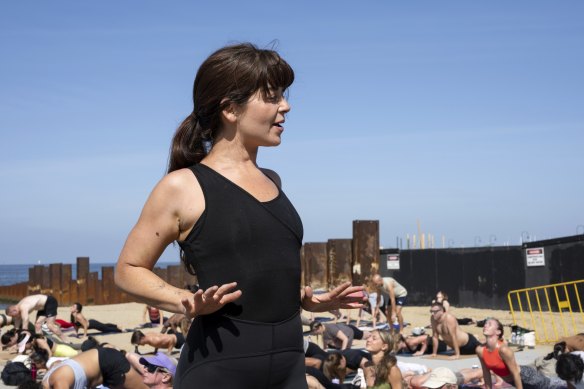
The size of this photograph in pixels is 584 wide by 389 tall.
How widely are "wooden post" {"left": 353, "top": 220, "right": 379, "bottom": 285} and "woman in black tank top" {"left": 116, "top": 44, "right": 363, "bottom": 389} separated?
48.6 ft

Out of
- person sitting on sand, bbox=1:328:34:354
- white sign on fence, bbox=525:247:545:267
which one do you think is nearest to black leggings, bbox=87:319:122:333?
person sitting on sand, bbox=1:328:34:354

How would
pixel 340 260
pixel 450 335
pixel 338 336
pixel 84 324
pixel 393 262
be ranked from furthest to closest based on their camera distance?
pixel 393 262
pixel 84 324
pixel 340 260
pixel 338 336
pixel 450 335

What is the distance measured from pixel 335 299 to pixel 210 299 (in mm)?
660

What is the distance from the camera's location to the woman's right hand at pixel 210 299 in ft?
7.04

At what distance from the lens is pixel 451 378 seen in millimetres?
9492

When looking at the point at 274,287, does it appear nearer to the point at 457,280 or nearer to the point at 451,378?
the point at 451,378

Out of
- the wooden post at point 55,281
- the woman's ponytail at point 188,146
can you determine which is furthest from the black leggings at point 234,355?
the wooden post at point 55,281

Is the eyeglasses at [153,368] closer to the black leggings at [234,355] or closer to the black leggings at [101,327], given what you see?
the black leggings at [234,355]

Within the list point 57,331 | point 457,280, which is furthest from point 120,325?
point 457,280

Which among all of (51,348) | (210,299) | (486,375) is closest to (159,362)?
(486,375)

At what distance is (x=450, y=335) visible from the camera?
45.0 ft

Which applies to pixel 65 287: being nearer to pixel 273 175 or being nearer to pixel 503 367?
pixel 503 367

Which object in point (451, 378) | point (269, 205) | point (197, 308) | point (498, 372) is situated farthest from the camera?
point (498, 372)

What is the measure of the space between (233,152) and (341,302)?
0.63 metres
